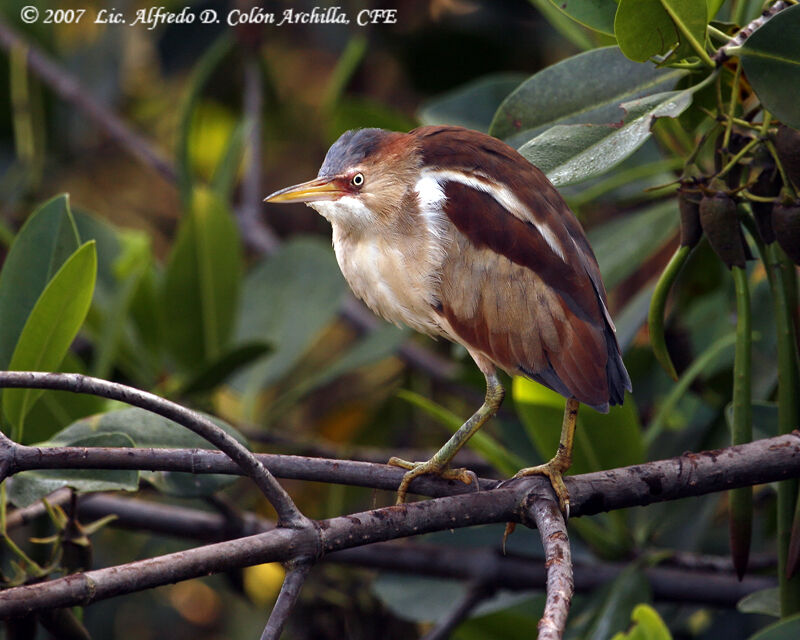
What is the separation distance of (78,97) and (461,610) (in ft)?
6.61

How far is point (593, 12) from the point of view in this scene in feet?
4.66

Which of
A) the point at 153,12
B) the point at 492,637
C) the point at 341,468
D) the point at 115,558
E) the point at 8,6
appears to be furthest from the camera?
the point at 153,12

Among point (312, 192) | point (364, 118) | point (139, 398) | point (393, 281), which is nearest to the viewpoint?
point (139, 398)

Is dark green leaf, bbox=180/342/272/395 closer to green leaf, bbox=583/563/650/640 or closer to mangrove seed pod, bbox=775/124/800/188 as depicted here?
green leaf, bbox=583/563/650/640

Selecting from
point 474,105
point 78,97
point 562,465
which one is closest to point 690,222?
point 562,465

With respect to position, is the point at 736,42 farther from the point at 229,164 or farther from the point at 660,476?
the point at 229,164

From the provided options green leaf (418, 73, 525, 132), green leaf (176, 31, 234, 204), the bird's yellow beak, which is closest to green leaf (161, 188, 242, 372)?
green leaf (176, 31, 234, 204)

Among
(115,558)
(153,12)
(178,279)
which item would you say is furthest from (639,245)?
(153,12)

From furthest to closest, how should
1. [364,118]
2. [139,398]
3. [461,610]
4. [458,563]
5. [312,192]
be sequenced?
[364,118], [458,563], [461,610], [312,192], [139,398]

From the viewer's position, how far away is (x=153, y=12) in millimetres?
3232

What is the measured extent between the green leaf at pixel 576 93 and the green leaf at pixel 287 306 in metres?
1.05

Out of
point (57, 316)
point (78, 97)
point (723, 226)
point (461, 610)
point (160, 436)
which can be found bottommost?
point (461, 610)

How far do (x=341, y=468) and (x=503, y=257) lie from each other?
453 mm

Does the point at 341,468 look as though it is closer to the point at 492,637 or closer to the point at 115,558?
the point at 492,637
